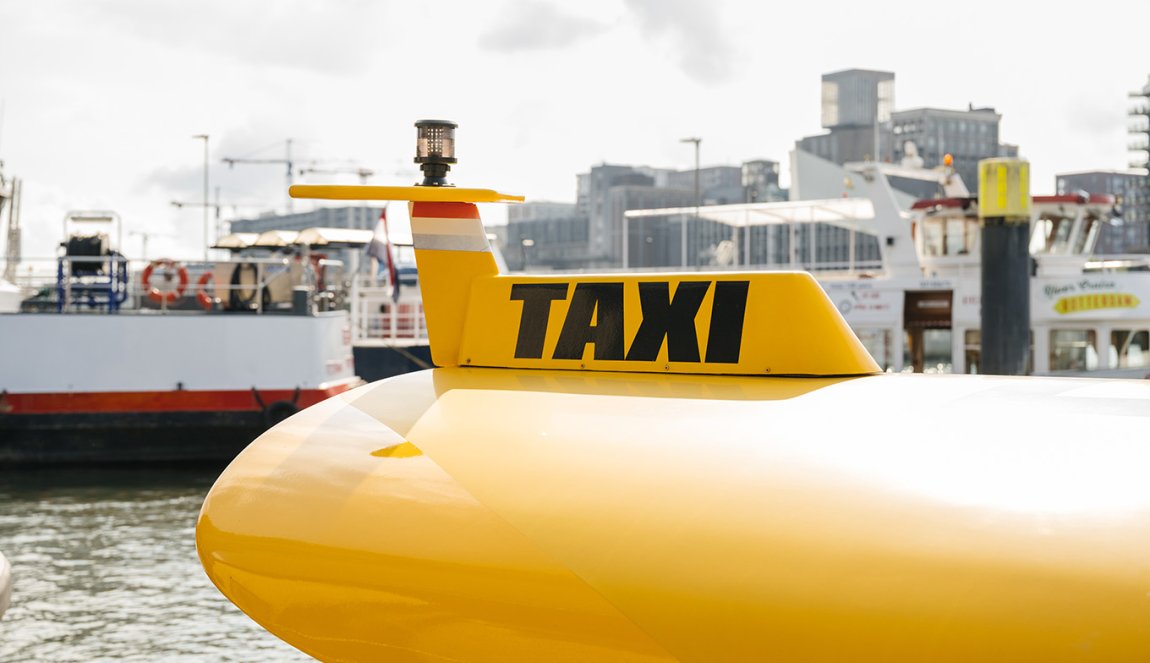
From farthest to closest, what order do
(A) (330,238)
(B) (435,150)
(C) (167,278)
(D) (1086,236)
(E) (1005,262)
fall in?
(D) (1086,236) < (A) (330,238) < (C) (167,278) < (E) (1005,262) < (B) (435,150)

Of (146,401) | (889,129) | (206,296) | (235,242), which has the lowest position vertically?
(146,401)

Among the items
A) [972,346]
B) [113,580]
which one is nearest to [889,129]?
[972,346]

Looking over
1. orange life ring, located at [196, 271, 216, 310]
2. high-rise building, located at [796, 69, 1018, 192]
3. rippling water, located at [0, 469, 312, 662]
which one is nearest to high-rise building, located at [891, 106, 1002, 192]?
high-rise building, located at [796, 69, 1018, 192]

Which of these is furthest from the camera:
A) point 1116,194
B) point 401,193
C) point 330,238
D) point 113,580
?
point 1116,194

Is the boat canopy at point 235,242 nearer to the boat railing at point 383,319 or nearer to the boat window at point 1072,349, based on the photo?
the boat railing at point 383,319

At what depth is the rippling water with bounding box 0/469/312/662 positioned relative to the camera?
31.6ft

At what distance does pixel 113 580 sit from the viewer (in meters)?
11.7

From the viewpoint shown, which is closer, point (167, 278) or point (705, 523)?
point (705, 523)

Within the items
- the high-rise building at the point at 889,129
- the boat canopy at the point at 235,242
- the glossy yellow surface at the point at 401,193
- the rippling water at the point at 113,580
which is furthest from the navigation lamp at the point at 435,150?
the high-rise building at the point at 889,129

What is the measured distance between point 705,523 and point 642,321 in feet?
5.28

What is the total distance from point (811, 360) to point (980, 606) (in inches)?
67.2

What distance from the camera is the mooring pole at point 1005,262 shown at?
21641mm

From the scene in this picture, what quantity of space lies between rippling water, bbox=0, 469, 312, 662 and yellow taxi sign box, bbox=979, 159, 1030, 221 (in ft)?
48.9

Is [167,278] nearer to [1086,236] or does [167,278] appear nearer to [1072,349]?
[1072,349]
